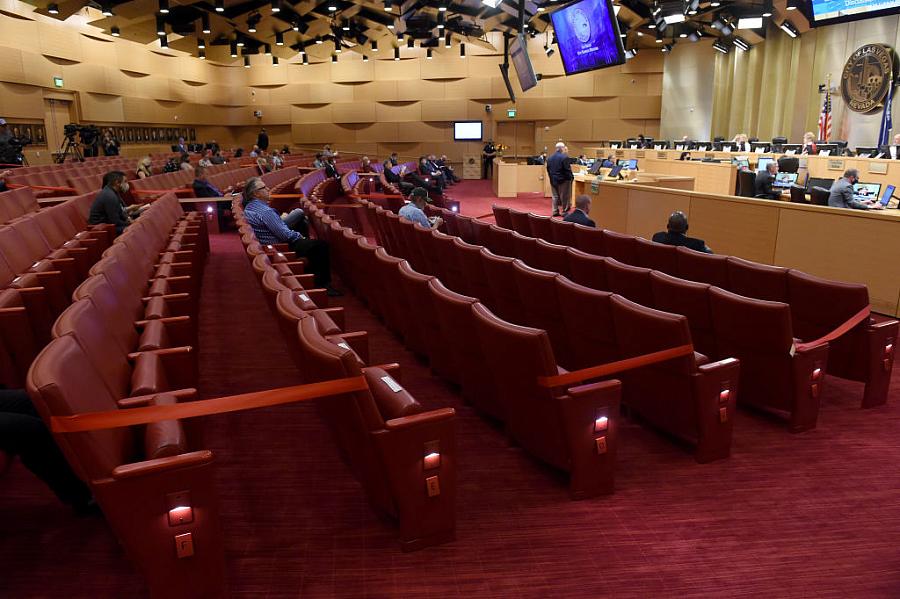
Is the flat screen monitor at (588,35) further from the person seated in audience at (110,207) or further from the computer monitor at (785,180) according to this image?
the person seated in audience at (110,207)

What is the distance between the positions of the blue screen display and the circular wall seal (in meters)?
5.06

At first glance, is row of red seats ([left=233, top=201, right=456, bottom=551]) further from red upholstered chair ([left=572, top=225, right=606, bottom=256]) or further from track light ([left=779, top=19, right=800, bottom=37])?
track light ([left=779, top=19, right=800, bottom=37])

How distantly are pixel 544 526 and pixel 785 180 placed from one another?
754cm

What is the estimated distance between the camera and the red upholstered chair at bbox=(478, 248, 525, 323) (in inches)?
145

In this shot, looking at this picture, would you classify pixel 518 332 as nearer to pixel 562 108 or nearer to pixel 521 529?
pixel 521 529

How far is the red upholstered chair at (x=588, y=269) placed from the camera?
12.8 feet

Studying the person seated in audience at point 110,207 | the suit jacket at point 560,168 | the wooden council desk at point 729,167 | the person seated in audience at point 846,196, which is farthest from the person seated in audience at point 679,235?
the suit jacket at point 560,168

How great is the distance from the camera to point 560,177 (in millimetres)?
11281

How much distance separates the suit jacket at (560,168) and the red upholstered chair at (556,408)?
9.06 metres

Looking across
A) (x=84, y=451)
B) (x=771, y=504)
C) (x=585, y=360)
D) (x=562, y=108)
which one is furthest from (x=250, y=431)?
(x=562, y=108)

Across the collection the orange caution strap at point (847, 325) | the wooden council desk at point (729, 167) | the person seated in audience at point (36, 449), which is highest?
the wooden council desk at point (729, 167)

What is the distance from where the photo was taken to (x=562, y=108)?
23.0 m

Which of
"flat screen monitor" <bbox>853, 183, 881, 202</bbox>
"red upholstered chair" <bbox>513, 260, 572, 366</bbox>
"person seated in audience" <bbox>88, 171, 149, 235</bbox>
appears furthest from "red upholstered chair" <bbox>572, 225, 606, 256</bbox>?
"person seated in audience" <bbox>88, 171, 149, 235</bbox>

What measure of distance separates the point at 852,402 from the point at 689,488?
1.44 m
